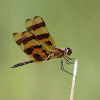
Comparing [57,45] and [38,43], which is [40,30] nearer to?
[38,43]

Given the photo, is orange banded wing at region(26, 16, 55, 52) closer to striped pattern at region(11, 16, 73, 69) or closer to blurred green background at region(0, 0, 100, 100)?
striped pattern at region(11, 16, 73, 69)

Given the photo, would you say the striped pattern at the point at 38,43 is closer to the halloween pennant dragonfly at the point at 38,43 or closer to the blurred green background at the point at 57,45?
the halloween pennant dragonfly at the point at 38,43

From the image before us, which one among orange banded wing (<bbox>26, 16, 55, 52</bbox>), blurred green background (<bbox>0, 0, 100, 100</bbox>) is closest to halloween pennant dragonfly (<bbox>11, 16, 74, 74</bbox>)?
orange banded wing (<bbox>26, 16, 55, 52</bbox>)

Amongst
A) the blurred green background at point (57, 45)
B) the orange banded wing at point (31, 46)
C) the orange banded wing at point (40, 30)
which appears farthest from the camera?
the blurred green background at point (57, 45)

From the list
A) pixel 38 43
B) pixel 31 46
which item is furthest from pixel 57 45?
pixel 31 46

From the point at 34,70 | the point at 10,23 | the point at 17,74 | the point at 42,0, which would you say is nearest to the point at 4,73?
the point at 17,74

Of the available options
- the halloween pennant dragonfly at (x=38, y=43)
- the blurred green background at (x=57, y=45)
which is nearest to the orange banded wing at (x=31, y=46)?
the halloween pennant dragonfly at (x=38, y=43)
